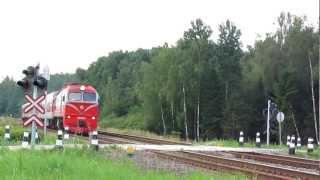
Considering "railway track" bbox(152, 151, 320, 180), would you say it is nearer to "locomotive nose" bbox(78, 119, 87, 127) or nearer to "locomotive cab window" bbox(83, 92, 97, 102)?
"locomotive nose" bbox(78, 119, 87, 127)

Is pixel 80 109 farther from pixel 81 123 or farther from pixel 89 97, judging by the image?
pixel 89 97

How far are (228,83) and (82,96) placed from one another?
48.2 metres

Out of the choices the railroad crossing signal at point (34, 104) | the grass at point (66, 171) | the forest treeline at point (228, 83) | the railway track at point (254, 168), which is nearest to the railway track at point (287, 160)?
the railway track at point (254, 168)

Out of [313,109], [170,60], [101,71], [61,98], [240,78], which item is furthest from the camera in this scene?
[101,71]

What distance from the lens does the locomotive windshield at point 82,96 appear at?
3932 centimetres

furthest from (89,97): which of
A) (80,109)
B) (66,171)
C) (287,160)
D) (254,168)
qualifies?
(66,171)

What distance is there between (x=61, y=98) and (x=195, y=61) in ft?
156

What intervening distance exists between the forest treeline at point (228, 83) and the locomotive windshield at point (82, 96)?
3136 centimetres

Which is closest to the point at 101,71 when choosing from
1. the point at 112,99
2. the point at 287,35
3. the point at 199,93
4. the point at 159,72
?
the point at 112,99

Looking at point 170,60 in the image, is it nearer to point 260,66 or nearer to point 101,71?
point 260,66

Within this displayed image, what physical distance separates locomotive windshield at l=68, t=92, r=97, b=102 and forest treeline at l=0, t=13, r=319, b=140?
103 feet

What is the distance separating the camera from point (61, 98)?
42.2m

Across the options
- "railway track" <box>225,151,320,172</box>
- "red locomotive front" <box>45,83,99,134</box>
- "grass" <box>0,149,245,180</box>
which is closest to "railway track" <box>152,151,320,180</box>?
"railway track" <box>225,151,320,172</box>

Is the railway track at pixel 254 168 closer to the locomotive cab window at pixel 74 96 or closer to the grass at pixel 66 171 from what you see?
the grass at pixel 66 171
